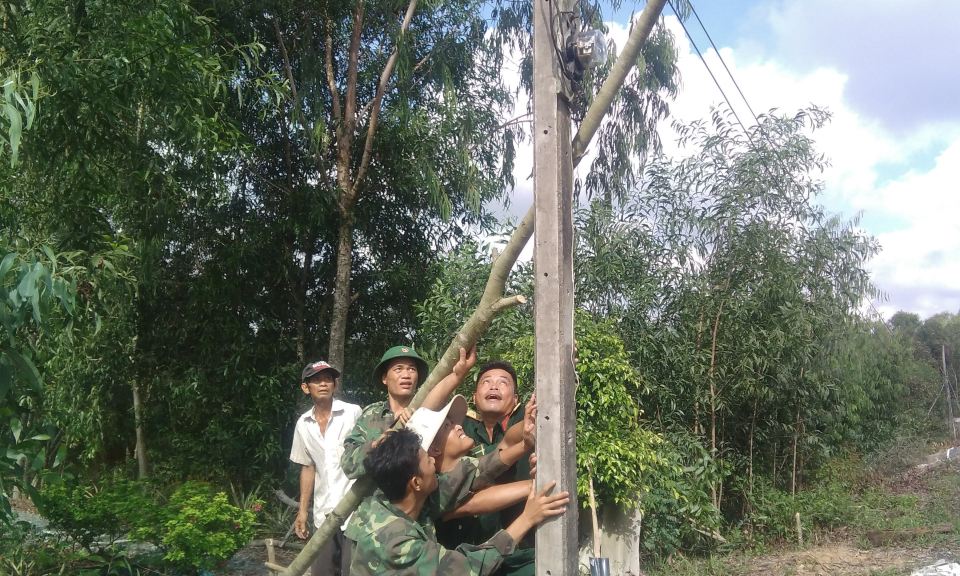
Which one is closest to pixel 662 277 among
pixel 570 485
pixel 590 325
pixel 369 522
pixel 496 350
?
pixel 590 325

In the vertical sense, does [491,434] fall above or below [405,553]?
above

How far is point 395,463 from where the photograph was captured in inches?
92.9

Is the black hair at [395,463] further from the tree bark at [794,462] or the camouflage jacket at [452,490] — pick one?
the tree bark at [794,462]

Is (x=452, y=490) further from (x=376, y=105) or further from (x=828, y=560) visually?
(x=376, y=105)

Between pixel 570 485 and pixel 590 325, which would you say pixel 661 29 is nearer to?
pixel 590 325

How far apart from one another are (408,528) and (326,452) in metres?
1.83

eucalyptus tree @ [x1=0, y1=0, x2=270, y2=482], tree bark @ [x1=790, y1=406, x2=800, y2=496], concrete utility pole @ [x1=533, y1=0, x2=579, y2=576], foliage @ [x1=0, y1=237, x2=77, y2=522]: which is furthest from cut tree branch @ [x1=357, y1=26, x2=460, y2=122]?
concrete utility pole @ [x1=533, y1=0, x2=579, y2=576]

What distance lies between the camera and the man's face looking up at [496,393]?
3207 millimetres

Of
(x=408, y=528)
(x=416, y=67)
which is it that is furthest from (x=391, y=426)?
(x=416, y=67)

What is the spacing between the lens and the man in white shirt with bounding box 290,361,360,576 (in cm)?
391

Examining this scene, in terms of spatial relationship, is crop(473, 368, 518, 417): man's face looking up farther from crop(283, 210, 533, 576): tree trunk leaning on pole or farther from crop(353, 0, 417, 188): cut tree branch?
crop(353, 0, 417, 188): cut tree branch

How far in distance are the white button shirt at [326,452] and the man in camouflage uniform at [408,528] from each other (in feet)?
4.92

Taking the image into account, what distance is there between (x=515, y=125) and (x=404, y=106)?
1635mm

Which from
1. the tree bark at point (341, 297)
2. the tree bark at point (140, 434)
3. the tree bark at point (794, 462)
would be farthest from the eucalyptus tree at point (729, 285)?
the tree bark at point (140, 434)
